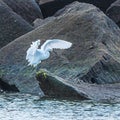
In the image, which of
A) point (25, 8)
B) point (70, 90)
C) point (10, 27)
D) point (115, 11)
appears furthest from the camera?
point (115, 11)

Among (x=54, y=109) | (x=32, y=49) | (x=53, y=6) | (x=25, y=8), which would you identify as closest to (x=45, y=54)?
(x=32, y=49)

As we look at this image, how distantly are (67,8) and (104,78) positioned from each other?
1032cm

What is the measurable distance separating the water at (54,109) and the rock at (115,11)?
13274mm

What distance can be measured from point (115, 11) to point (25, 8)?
4.55 m

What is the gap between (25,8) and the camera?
113 ft

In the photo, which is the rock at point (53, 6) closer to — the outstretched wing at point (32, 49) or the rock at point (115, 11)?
the rock at point (115, 11)

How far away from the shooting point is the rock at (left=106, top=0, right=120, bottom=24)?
3550 cm

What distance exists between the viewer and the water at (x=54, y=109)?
768 inches

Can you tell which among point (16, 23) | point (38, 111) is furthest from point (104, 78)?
point (16, 23)

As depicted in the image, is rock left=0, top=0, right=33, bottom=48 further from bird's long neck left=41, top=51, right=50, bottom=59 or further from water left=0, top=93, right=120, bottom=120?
water left=0, top=93, right=120, bottom=120

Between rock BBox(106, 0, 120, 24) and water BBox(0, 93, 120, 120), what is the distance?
1327 centimetres

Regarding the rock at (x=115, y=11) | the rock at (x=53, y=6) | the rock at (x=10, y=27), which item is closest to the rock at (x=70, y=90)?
the rock at (x=10, y=27)

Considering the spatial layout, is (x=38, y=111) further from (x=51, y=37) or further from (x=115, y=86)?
(x=51, y=37)

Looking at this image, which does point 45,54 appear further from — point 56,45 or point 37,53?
point 56,45
